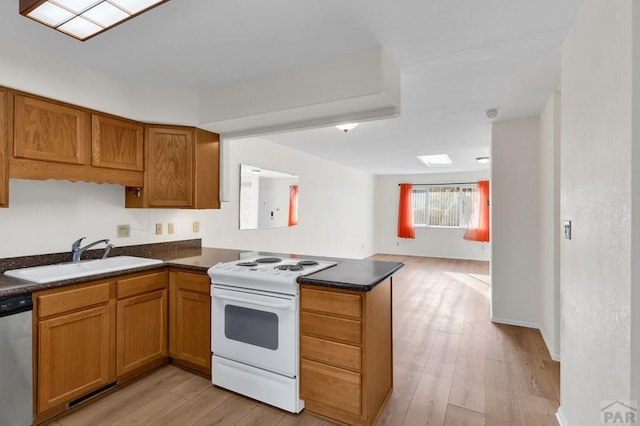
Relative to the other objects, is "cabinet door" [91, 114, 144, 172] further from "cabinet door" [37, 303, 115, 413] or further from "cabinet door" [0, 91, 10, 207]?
"cabinet door" [37, 303, 115, 413]

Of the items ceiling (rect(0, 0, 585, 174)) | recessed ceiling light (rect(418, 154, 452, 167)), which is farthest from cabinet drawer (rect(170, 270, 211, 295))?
recessed ceiling light (rect(418, 154, 452, 167))

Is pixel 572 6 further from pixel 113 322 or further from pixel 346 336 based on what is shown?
pixel 113 322

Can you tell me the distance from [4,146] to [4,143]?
0.06ft

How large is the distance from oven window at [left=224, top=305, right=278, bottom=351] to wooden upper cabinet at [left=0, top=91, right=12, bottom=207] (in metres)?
1.51

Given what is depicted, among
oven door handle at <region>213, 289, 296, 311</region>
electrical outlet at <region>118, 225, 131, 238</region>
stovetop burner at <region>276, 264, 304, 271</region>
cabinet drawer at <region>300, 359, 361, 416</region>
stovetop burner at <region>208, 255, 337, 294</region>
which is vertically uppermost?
electrical outlet at <region>118, 225, 131, 238</region>

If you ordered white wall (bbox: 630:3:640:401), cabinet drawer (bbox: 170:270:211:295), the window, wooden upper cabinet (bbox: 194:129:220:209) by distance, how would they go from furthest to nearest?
the window → wooden upper cabinet (bbox: 194:129:220:209) → cabinet drawer (bbox: 170:270:211:295) → white wall (bbox: 630:3:640:401)

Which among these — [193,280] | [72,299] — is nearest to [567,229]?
[193,280]

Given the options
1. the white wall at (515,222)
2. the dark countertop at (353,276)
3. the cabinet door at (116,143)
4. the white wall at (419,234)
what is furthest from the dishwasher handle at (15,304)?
the white wall at (419,234)

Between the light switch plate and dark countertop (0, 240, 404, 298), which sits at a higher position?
the light switch plate

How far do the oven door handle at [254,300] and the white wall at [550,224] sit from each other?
2317 mm

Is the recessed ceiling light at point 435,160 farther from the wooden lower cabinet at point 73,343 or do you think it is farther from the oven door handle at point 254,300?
the wooden lower cabinet at point 73,343

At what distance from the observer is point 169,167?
2.80 meters

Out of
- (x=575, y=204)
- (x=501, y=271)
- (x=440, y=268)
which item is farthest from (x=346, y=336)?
(x=440, y=268)

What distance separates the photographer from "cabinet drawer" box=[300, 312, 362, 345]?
5.73 feet
